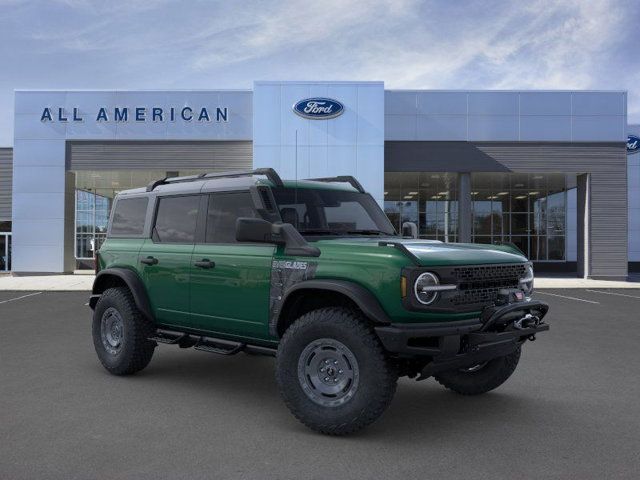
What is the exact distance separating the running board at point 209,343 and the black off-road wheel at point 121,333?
17 cm

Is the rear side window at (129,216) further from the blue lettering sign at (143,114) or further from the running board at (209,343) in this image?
the blue lettering sign at (143,114)

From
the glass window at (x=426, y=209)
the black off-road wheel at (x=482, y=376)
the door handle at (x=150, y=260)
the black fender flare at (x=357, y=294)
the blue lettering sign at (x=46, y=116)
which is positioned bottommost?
the black off-road wheel at (x=482, y=376)

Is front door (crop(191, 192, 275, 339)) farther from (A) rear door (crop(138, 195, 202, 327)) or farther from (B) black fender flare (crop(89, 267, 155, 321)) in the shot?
(B) black fender flare (crop(89, 267, 155, 321))

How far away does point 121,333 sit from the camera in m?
6.43

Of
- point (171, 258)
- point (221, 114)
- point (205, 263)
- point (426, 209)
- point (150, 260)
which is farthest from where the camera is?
point (426, 209)

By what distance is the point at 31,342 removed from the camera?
342 inches

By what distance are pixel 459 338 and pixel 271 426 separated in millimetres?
1701

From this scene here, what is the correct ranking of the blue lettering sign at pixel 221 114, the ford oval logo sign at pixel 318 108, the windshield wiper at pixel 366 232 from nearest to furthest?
the windshield wiper at pixel 366 232 → the ford oval logo sign at pixel 318 108 → the blue lettering sign at pixel 221 114

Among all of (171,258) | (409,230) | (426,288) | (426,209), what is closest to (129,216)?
(171,258)

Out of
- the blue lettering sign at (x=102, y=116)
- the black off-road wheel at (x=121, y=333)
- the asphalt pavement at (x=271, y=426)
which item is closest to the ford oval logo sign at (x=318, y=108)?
the blue lettering sign at (x=102, y=116)

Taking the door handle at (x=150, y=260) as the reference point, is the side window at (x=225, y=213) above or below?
above

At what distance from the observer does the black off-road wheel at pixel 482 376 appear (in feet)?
18.0

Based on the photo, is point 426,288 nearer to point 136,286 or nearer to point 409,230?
point 409,230

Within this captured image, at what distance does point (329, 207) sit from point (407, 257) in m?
1.70
